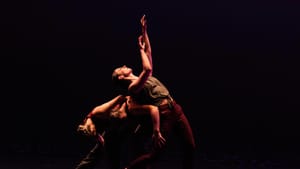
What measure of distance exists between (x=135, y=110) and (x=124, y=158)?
249 centimetres

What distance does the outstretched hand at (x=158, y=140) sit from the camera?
4394mm

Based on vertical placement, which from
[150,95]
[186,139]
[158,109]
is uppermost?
[150,95]

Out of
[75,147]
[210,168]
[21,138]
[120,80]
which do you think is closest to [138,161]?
[120,80]

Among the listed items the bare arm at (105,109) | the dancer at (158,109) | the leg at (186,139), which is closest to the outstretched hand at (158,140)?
the dancer at (158,109)

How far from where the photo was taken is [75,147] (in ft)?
24.4

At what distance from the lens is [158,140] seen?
4.40m

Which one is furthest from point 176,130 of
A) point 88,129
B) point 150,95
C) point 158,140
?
point 88,129

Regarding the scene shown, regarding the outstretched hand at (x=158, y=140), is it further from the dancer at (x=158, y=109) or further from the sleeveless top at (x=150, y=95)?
the sleeveless top at (x=150, y=95)

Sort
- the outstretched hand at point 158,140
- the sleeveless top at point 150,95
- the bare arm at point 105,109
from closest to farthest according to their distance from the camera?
the outstretched hand at point 158,140 → the sleeveless top at point 150,95 → the bare arm at point 105,109

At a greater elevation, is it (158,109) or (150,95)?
(150,95)

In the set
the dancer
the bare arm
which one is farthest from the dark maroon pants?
the bare arm

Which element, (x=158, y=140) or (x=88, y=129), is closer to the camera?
(x=158, y=140)

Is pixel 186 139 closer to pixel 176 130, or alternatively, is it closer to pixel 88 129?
pixel 176 130

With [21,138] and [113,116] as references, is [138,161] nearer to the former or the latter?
[113,116]
